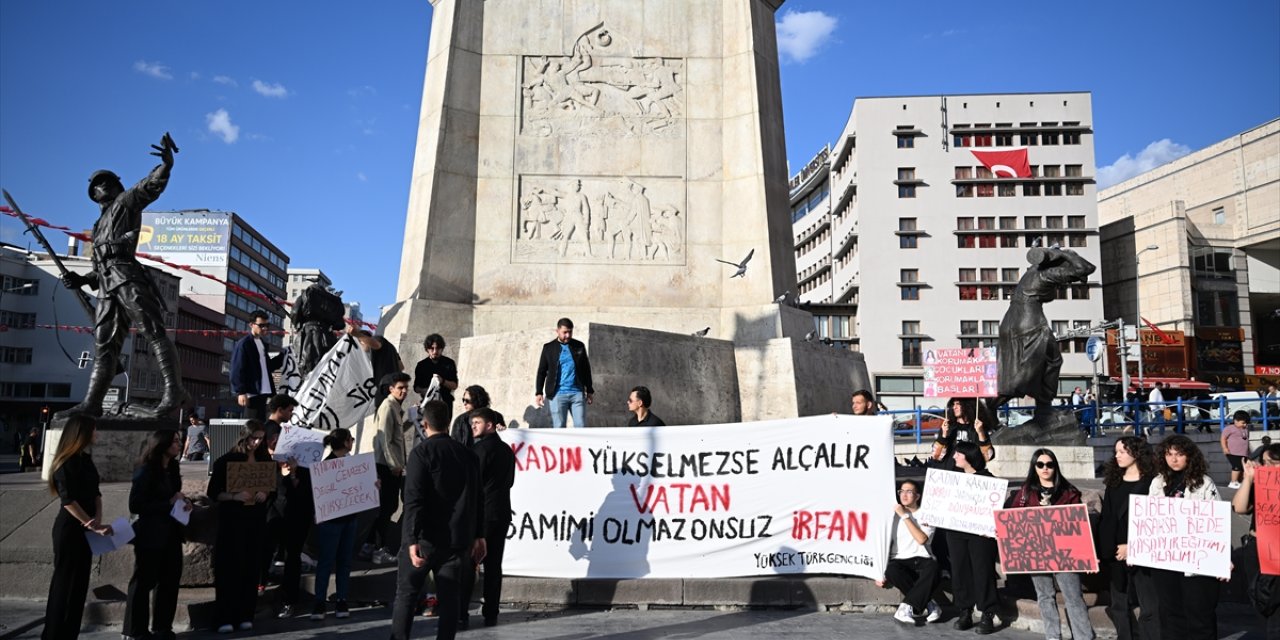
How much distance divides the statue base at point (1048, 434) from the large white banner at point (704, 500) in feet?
21.3

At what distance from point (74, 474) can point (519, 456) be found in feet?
12.4

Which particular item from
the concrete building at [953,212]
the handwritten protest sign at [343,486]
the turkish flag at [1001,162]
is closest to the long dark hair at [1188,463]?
the handwritten protest sign at [343,486]

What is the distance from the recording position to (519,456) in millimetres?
8742

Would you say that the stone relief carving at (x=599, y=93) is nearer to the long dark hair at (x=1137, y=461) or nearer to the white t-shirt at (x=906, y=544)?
the white t-shirt at (x=906, y=544)

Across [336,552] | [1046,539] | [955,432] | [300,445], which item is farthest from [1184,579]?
[300,445]

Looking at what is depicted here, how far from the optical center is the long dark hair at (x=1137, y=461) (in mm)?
6621

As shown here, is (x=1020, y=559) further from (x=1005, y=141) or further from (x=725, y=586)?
(x=1005, y=141)

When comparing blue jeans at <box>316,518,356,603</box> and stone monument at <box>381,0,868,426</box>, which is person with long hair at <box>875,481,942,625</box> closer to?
blue jeans at <box>316,518,356,603</box>

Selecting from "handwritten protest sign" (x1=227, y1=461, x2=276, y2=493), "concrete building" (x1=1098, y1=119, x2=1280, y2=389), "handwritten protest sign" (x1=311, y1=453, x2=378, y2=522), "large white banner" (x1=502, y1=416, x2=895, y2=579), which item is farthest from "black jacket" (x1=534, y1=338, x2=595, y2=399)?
"concrete building" (x1=1098, y1=119, x2=1280, y2=389)

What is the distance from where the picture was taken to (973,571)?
748 cm

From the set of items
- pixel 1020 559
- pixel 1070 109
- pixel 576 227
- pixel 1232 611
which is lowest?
pixel 1232 611

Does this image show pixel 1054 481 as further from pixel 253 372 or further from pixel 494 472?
pixel 253 372

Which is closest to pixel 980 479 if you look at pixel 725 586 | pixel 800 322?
pixel 725 586

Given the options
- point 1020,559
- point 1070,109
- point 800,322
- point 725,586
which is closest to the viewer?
point 1020,559
